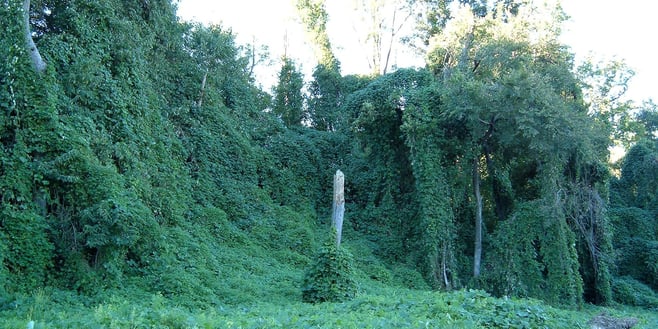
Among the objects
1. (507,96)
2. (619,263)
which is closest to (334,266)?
(507,96)

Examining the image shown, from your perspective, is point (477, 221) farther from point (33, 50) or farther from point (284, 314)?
point (33, 50)

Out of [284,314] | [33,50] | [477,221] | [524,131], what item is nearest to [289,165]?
[477,221]

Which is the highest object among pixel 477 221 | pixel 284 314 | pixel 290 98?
pixel 290 98

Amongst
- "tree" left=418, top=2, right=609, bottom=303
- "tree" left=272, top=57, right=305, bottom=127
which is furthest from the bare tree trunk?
"tree" left=272, top=57, right=305, bottom=127

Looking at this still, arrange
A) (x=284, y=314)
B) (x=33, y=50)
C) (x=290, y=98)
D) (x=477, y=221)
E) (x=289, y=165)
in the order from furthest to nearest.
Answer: (x=290, y=98) → (x=289, y=165) → (x=477, y=221) → (x=33, y=50) → (x=284, y=314)

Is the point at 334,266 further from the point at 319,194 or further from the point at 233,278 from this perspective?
the point at 319,194

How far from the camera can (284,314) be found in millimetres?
7234

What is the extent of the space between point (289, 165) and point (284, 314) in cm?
1214

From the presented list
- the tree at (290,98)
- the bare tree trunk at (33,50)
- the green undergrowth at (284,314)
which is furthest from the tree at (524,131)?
the bare tree trunk at (33,50)

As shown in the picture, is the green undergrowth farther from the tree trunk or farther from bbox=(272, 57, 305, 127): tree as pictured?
bbox=(272, 57, 305, 127): tree

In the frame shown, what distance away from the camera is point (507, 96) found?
14375 millimetres

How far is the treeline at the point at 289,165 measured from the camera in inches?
365

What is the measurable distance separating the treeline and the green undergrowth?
844mm

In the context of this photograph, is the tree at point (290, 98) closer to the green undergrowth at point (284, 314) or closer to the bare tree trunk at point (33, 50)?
the bare tree trunk at point (33, 50)
